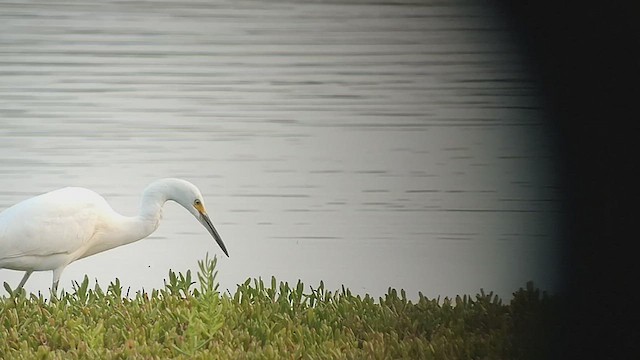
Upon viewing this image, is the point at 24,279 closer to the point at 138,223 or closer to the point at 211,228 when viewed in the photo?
the point at 138,223

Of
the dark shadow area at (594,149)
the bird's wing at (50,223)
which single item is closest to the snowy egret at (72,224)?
the bird's wing at (50,223)

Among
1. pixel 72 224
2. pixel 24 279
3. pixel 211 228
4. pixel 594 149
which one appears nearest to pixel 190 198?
pixel 211 228

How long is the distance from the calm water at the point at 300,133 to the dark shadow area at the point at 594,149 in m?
0.07

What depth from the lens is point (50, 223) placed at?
1.82 m

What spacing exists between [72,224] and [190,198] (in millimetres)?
233

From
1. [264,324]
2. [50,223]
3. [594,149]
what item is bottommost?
[264,324]

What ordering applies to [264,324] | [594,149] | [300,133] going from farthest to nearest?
[300,133], [264,324], [594,149]

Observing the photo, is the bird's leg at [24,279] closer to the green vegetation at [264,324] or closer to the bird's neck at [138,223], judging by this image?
the green vegetation at [264,324]

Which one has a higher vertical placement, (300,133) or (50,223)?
(300,133)

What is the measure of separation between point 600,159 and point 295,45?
2.08ft

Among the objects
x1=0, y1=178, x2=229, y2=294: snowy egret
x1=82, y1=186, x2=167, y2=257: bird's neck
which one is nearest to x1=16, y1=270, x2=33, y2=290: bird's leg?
x1=0, y1=178, x2=229, y2=294: snowy egret

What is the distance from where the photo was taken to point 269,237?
1.89 meters

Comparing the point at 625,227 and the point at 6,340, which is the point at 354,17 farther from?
the point at 6,340

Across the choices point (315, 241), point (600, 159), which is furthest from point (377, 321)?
point (600, 159)
